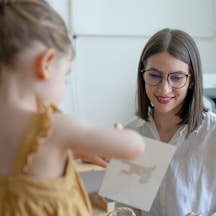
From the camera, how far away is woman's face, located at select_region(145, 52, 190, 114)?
1.07 meters

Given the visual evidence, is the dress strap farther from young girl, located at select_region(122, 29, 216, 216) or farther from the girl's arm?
young girl, located at select_region(122, 29, 216, 216)

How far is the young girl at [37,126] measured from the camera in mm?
546

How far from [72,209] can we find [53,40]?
0.24 meters

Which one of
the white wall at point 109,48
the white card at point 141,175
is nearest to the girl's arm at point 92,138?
the white card at point 141,175

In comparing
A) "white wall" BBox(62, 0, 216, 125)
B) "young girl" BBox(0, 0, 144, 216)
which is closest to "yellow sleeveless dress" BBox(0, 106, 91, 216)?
"young girl" BBox(0, 0, 144, 216)

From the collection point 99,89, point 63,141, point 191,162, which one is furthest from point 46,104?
point 99,89

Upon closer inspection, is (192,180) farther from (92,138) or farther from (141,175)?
(92,138)

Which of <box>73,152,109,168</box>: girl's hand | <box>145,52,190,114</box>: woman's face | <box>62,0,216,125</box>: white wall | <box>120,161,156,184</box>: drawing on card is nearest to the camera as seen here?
<box>73,152,109,168</box>: girl's hand

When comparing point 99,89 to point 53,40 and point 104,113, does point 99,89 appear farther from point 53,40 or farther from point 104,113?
point 53,40

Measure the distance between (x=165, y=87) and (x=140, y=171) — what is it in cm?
30

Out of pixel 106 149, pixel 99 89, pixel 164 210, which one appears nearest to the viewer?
pixel 106 149

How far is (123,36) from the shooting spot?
7.15 ft

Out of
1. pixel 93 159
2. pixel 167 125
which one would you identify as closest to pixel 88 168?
pixel 167 125

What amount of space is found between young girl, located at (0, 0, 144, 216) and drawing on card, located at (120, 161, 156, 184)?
0.27m
